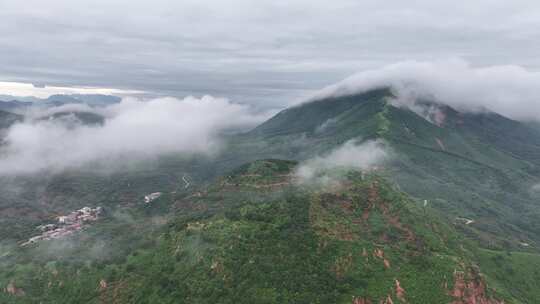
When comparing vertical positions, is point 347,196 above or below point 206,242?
above

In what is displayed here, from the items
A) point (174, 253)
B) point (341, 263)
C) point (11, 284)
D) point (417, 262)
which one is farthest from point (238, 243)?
point (11, 284)

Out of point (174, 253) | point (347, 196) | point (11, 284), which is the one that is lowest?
point (11, 284)

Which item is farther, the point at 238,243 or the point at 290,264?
the point at 238,243

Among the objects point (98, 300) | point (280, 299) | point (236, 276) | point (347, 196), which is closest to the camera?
point (280, 299)

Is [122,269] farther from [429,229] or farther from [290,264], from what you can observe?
[429,229]

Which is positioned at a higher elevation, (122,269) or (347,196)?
(347,196)

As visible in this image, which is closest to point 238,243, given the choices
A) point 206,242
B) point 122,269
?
point 206,242

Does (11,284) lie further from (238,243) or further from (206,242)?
(238,243)

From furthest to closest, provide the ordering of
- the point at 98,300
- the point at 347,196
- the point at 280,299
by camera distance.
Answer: the point at 347,196 → the point at 98,300 → the point at 280,299

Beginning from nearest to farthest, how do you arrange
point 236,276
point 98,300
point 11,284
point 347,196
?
Answer: point 236,276 → point 98,300 → point 11,284 → point 347,196
